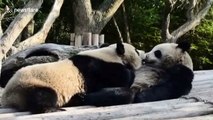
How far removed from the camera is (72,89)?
3.90m

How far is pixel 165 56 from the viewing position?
15.0ft

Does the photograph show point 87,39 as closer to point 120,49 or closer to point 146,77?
point 146,77

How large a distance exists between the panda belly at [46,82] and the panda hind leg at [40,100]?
0.10 feet

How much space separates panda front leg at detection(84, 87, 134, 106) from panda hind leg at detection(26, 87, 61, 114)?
36cm

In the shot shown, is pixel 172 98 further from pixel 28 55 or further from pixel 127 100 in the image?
pixel 28 55

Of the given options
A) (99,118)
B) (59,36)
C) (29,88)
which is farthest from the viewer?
(59,36)

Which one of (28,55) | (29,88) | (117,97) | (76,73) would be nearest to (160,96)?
(117,97)

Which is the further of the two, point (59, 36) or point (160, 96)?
point (59, 36)

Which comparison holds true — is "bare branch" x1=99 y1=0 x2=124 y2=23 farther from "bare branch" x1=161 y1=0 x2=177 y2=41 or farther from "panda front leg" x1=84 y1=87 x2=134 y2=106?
"panda front leg" x1=84 y1=87 x2=134 y2=106

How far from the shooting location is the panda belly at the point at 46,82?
360cm

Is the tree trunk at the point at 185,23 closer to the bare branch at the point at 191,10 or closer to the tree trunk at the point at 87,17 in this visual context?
the bare branch at the point at 191,10

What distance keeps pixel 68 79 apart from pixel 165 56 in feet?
3.75

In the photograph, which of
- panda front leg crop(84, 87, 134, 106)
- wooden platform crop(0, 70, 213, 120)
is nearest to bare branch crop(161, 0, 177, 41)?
wooden platform crop(0, 70, 213, 120)

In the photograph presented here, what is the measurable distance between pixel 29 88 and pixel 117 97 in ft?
2.43
